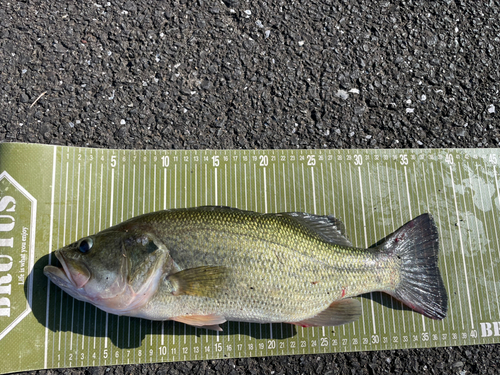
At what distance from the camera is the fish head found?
245 cm

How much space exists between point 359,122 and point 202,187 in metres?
1.84

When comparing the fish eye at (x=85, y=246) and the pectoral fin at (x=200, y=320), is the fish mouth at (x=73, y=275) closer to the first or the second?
the fish eye at (x=85, y=246)

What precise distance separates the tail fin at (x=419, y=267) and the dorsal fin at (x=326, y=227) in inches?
16.4

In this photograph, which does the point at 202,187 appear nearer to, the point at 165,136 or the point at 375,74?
the point at 165,136

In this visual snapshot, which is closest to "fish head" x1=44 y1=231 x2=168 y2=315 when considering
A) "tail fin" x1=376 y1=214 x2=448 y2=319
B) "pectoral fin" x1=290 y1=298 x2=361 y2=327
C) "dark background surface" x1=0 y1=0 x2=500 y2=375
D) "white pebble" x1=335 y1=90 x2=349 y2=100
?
"dark background surface" x1=0 y1=0 x2=500 y2=375

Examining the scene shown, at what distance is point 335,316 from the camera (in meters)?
2.87

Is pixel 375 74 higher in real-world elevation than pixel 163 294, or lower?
higher

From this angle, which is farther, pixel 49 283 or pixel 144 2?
pixel 144 2

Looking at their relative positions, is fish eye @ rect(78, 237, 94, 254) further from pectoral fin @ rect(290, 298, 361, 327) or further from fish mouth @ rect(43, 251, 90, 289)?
pectoral fin @ rect(290, 298, 361, 327)

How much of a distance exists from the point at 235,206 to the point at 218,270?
863mm

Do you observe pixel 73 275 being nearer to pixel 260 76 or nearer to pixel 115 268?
pixel 115 268

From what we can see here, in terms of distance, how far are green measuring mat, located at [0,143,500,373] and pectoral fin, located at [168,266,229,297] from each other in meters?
0.69

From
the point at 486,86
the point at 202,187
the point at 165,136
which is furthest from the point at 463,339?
the point at 165,136

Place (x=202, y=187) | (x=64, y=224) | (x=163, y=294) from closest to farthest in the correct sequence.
→ (x=163, y=294), (x=64, y=224), (x=202, y=187)
